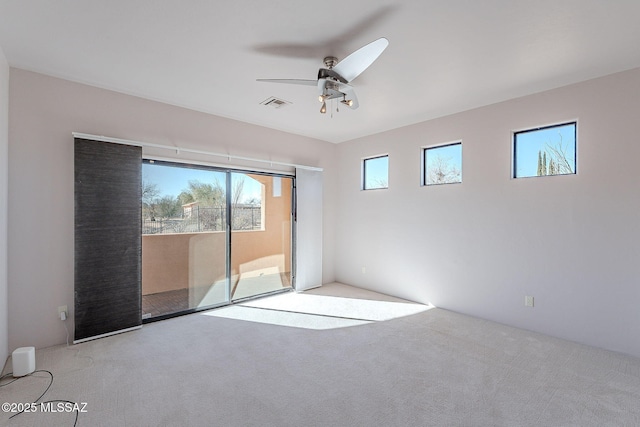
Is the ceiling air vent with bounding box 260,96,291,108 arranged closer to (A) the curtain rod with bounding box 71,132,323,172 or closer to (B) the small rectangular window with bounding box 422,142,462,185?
(A) the curtain rod with bounding box 71,132,323,172

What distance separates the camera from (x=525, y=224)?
3.34 metres

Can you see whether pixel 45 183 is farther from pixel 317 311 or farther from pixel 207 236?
pixel 317 311

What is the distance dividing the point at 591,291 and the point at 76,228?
524cm

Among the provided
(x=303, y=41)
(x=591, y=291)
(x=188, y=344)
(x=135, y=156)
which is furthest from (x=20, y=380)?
(x=591, y=291)

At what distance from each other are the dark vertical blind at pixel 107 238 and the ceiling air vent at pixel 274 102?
157 centimetres

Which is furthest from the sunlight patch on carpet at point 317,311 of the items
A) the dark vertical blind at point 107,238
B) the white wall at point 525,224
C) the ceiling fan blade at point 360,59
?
the ceiling fan blade at point 360,59

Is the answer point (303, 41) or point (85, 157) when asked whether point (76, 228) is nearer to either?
point (85, 157)

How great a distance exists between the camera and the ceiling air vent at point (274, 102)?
3.49 m

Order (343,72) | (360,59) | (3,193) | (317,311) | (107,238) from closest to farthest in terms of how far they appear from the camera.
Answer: (360,59) → (343,72) → (3,193) → (107,238) → (317,311)

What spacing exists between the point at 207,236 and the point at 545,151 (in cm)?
428

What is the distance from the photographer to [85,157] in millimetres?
2953

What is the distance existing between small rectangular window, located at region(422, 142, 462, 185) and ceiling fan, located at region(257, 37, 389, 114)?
79.0 inches

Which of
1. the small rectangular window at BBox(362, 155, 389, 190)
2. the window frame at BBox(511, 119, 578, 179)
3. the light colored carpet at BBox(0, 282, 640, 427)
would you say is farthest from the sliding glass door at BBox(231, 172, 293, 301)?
the window frame at BBox(511, 119, 578, 179)

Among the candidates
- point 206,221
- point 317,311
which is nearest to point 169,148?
point 206,221
